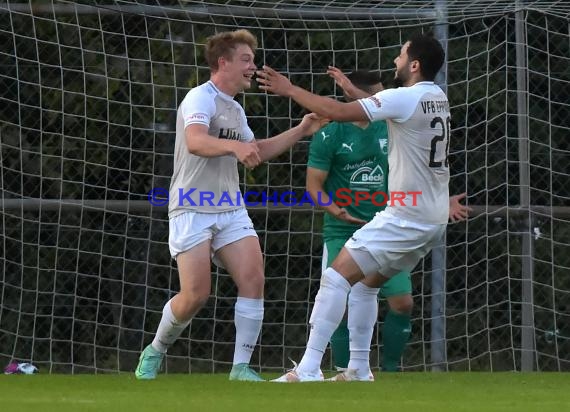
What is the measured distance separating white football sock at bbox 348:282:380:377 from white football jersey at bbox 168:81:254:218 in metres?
0.92

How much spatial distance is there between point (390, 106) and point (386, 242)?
71 cm

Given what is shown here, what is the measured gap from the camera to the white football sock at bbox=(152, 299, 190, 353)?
8664mm

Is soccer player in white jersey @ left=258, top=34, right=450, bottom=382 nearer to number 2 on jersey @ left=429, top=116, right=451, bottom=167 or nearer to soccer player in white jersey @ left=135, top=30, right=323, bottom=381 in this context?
number 2 on jersey @ left=429, top=116, right=451, bottom=167

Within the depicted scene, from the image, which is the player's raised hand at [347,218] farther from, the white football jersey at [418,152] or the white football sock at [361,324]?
the white football jersey at [418,152]

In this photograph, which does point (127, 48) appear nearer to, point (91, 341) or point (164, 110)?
point (164, 110)

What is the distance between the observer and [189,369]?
37.7ft

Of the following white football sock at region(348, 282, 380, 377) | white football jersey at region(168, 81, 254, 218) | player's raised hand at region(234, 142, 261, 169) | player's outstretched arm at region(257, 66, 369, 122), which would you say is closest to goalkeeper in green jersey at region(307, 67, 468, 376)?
white football sock at region(348, 282, 380, 377)

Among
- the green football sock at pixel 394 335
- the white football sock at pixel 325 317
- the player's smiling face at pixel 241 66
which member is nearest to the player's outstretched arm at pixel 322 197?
the green football sock at pixel 394 335

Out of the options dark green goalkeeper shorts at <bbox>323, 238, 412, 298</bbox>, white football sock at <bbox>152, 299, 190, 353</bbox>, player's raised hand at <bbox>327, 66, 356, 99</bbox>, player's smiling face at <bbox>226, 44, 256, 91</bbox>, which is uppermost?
player's smiling face at <bbox>226, 44, 256, 91</bbox>

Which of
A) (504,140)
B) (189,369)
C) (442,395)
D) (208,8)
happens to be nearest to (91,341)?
(189,369)

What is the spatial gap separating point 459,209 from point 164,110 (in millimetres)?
3152

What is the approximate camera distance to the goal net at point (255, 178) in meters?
11.2

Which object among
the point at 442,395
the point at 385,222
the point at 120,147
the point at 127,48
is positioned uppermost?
the point at 127,48

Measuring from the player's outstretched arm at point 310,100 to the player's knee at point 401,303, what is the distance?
1985 mm
